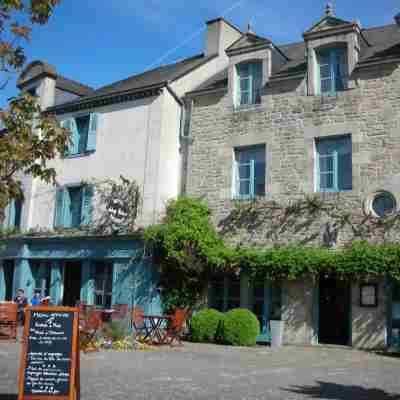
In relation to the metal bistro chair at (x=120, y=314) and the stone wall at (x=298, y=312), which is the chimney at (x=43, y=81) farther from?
the stone wall at (x=298, y=312)

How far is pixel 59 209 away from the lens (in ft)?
63.1

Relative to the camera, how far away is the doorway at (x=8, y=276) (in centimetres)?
2059

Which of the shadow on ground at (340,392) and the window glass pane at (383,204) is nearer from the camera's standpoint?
the shadow on ground at (340,392)

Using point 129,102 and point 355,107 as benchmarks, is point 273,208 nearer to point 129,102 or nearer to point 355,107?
point 355,107

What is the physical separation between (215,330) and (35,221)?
8262 millimetres

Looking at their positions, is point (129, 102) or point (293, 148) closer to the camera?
point (293, 148)

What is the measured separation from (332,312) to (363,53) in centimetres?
687

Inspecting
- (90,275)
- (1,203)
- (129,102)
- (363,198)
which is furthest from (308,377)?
(129,102)

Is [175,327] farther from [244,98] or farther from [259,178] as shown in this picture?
[244,98]

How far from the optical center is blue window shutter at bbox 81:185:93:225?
1833 centimetres

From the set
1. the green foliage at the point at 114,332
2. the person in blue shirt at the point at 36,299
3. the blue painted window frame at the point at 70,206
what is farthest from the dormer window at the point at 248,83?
the person in blue shirt at the point at 36,299

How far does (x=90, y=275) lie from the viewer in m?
18.1

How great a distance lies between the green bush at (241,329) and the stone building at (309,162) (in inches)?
34.3

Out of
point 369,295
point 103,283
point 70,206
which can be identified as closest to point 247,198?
point 369,295
